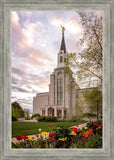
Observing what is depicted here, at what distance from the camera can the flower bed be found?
1.53 meters

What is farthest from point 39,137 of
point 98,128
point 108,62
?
point 108,62

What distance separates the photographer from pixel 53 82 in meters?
2.03

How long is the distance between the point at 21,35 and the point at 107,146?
68.6 inches

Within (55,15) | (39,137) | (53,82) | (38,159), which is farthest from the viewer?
(53,82)

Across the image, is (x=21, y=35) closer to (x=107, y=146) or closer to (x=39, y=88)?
(x=39, y=88)

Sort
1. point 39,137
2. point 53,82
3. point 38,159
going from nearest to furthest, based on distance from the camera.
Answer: point 38,159 < point 39,137 < point 53,82

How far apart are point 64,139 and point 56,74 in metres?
0.90

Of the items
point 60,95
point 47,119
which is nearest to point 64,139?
point 47,119

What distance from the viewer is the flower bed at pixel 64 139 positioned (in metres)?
1.53

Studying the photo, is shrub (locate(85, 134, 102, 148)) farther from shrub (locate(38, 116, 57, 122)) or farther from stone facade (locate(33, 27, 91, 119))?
shrub (locate(38, 116, 57, 122))

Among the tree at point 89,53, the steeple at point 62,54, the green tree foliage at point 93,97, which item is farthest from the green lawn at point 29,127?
the steeple at point 62,54

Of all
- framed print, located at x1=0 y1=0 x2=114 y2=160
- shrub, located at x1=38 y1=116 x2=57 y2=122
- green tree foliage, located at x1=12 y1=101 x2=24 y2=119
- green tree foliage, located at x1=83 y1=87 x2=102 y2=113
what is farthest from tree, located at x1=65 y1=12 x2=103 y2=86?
green tree foliage, located at x1=12 y1=101 x2=24 y2=119

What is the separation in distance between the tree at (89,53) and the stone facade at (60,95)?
15 centimetres

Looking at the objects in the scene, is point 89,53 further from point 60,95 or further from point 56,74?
point 60,95
